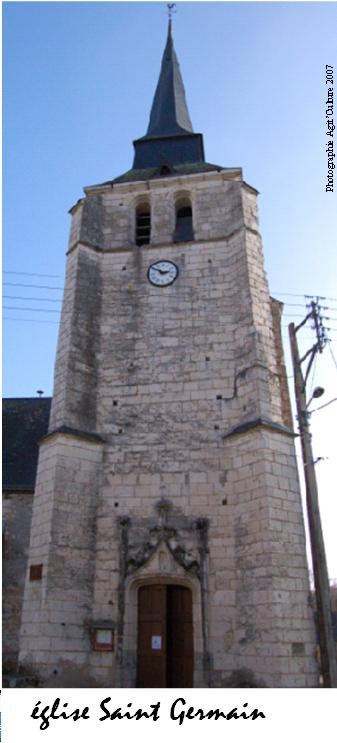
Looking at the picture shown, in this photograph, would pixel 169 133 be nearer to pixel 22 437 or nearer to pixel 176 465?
pixel 22 437

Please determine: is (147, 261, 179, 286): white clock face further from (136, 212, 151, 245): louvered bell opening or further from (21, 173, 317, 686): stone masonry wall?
(136, 212, 151, 245): louvered bell opening

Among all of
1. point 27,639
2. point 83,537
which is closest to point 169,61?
point 83,537

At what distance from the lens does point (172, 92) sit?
67.3ft

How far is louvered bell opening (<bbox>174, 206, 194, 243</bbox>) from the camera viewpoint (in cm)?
1398

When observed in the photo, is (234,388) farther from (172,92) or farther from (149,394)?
(172,92)

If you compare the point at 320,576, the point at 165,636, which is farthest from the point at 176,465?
the point at 320,576

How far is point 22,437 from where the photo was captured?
16.7 metres

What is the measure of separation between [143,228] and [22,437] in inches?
262

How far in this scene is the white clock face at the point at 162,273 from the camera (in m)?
13.1

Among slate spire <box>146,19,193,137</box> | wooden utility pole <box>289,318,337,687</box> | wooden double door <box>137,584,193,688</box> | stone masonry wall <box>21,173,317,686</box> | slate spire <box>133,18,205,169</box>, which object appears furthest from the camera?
slate spire <box>146,19,193,137</box>

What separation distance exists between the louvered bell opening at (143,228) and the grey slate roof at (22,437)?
608 centimetres

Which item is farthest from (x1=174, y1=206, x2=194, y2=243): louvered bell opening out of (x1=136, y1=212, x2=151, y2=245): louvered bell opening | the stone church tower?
(x1=136, y1=212, x2=151, y2=245): louvered bell opening

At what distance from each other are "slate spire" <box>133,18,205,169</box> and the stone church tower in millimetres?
3368

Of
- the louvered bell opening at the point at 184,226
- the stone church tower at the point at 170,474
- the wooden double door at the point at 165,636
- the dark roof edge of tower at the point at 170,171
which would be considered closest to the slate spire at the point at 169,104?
the dark roof edge of tower at the point at 170,171
